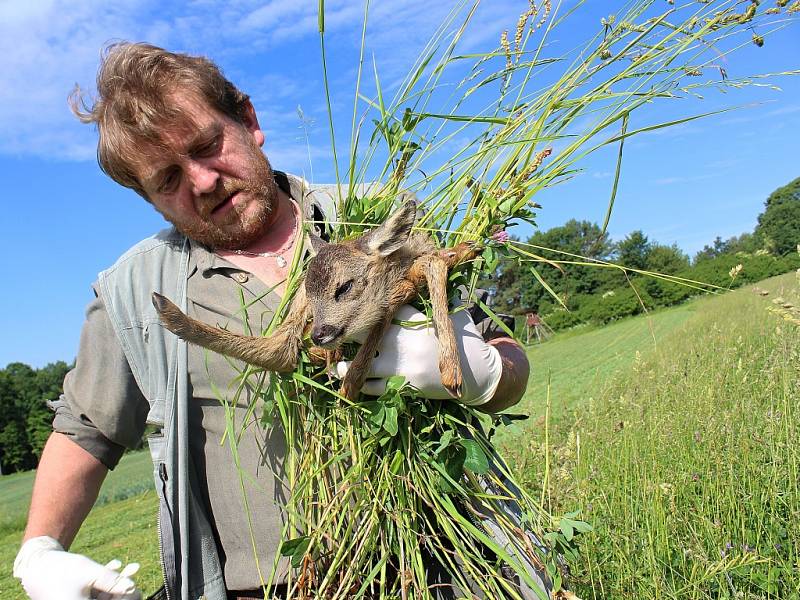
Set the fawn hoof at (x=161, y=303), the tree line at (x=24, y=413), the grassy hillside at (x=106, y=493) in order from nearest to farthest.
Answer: the fawn hoof at (x=161, y=303) → the grassy hillside at (x=106, y=493) → the tree line at (x=24, y=413)

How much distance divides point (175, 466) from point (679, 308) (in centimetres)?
2789

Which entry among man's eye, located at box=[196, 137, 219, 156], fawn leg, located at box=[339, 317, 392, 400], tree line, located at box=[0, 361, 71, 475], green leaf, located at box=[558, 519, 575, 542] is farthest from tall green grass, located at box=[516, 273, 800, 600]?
tree line, located at box=[0, 361, 71, 475]

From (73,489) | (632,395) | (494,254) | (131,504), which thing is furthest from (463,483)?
(131,504)

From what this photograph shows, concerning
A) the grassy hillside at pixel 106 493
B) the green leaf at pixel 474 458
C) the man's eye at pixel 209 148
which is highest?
the man's eye at pixel 209 148

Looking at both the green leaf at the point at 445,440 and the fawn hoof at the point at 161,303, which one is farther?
the green leaf at the point at 445,440

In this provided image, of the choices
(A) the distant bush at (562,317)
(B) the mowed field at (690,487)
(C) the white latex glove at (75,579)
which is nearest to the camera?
(C) the white latex glove at (75,579)

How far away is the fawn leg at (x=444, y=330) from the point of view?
1915mm

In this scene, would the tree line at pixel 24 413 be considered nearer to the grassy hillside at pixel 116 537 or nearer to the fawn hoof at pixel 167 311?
the grassy hillside at pixel 116 537

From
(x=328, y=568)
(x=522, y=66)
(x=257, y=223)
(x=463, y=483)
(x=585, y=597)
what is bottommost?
(x=585, y=597)

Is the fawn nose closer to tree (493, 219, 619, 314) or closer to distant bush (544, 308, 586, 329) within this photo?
tree (493, 219, 619, 314)

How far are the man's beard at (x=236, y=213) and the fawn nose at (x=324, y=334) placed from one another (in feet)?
3.64

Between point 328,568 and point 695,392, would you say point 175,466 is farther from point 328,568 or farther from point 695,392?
point 695,392

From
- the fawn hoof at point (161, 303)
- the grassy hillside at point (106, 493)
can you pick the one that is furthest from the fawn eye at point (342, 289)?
the grassy hillside at point (106, 493)

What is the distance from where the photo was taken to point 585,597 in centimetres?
309
